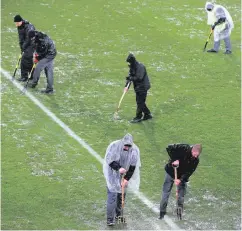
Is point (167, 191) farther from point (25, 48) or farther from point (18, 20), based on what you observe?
point (18, 20)

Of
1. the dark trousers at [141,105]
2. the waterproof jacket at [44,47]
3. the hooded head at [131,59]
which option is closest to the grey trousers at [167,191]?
the hooded head at [131,59]

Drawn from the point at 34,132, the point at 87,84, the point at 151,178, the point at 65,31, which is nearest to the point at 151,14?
the point at 65,31

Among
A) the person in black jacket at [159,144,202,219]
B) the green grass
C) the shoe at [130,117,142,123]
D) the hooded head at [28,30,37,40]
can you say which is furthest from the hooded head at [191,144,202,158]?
the hooded head at [28,30,37,40]

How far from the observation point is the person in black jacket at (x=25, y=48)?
66.2 feet

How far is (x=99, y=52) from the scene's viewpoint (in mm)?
23141

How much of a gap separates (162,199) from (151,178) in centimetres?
169

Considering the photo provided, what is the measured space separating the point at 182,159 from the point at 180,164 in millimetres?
106

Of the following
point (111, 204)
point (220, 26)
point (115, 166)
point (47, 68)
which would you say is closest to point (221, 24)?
point (220, 26)

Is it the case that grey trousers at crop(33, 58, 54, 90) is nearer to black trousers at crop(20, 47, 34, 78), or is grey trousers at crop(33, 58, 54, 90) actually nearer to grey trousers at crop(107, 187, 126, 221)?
black trousers at crop(20, 47, 34, 78)

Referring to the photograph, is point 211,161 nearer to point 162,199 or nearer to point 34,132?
point 162,199

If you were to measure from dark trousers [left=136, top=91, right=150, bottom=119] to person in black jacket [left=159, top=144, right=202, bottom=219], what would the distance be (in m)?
4.44

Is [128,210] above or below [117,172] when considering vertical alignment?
below

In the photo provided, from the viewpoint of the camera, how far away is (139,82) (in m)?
17.9

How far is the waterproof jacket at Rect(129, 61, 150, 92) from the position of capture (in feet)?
58.3
